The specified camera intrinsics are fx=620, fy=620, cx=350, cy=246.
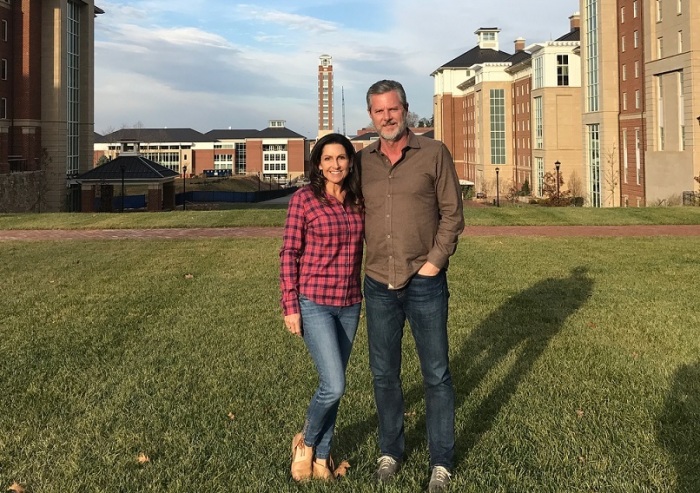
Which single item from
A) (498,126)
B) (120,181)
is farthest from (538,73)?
(120,181)

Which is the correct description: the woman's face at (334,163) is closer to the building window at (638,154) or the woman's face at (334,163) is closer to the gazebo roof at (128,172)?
the gazebo roof at (128,172)

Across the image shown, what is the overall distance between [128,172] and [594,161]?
35.5 meters

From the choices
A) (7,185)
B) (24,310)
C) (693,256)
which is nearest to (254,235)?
(24,310)

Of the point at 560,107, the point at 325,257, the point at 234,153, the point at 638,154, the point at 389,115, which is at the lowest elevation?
the point at 325,257

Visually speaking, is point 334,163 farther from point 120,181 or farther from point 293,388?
point 120,181

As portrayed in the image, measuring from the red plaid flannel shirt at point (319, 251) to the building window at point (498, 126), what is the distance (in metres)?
71.5

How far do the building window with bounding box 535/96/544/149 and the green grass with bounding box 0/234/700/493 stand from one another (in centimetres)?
5315

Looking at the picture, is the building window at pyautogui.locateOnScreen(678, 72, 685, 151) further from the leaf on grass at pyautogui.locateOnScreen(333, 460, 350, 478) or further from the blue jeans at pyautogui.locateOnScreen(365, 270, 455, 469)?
the leaf on grass at pyautogui.locateOnScreen(333, 460, 350, 478)

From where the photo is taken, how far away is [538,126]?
61.2 meters

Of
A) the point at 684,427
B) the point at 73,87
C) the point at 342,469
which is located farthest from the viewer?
the point at 73,87

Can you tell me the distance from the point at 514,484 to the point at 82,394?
11.4 ft

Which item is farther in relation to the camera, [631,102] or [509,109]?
[509,109]

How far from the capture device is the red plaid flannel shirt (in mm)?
3504

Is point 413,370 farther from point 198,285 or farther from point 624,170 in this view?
point 624,170
